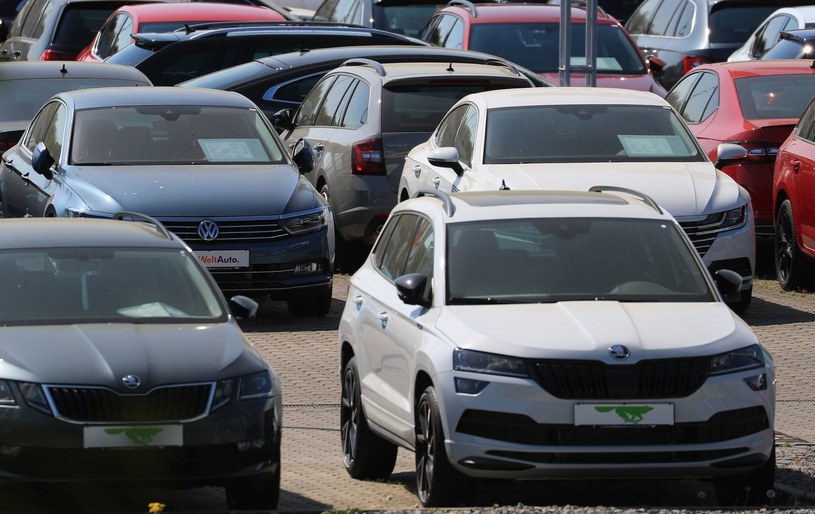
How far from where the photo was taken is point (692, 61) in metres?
23.2

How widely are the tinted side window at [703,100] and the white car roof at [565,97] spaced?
7.35 ft

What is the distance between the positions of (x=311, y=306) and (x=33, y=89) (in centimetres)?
501

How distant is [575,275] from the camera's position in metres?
8.66

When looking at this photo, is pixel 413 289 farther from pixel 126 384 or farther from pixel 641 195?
pixel 641 195

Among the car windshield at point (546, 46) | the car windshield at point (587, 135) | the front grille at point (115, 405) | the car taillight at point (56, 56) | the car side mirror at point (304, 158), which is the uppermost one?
the front grille at point (115, 405)

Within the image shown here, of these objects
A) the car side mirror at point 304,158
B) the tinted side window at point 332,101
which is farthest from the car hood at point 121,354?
the tinted side window at point 332,101

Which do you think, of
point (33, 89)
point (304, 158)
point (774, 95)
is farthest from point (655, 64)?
point (304, 158)

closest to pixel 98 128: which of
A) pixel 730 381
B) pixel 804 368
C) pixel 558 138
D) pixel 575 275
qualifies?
pixel 558 138

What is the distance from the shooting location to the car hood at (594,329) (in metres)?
7.83

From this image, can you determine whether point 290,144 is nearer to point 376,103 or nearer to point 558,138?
point 376,103

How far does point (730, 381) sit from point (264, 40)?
13377 millimetres

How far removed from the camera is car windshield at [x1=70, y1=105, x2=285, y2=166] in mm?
14297

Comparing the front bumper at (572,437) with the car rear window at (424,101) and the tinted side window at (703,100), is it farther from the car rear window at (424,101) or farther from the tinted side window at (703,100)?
the tinted side window at (703,100)

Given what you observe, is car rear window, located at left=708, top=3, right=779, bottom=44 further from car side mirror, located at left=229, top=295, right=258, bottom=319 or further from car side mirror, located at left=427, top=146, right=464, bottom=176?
car side mirror, located at left=229, top=295, right=258, bottom=319
